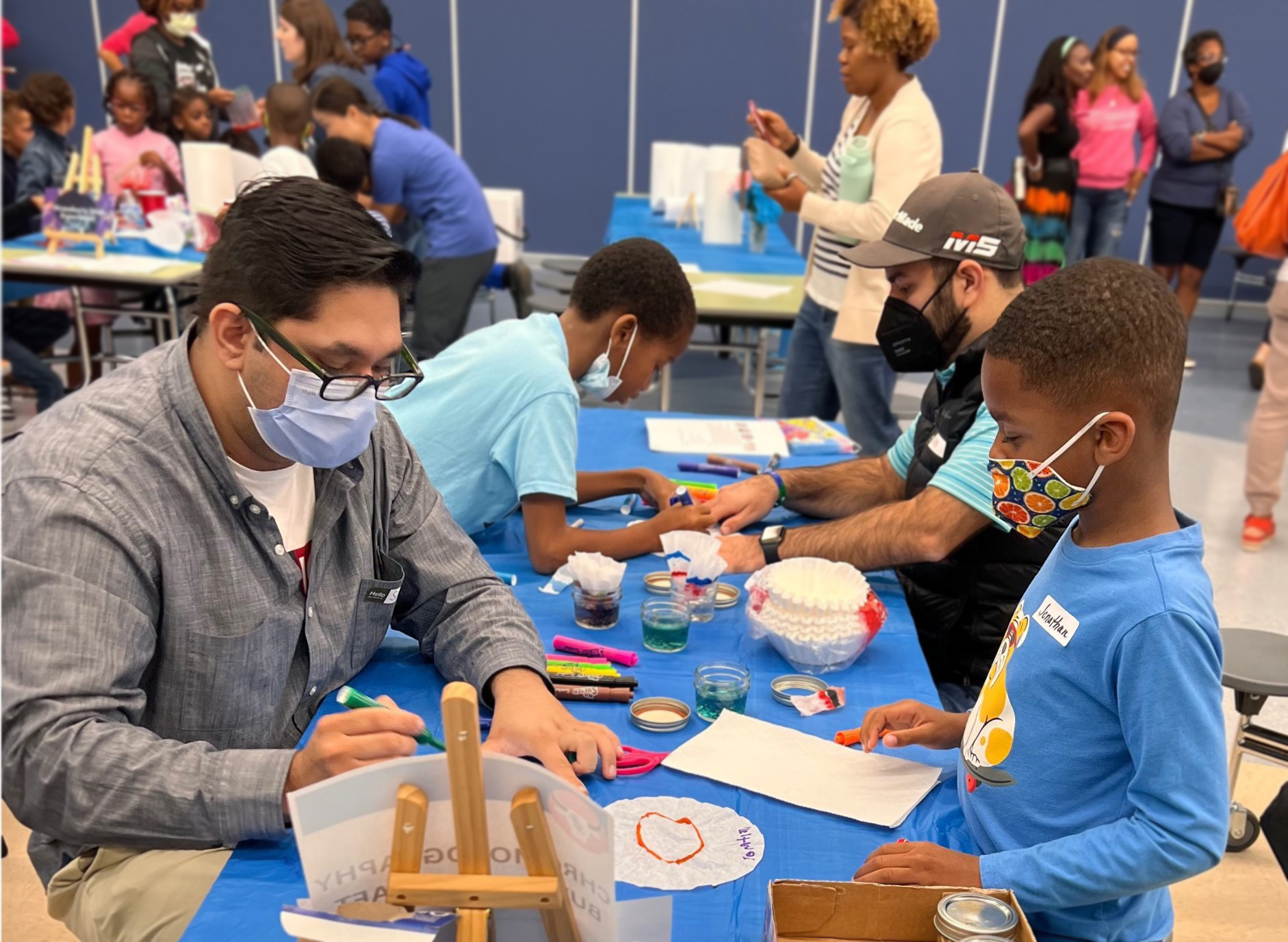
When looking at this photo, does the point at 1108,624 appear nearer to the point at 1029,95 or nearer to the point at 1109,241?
the point at 1029,95

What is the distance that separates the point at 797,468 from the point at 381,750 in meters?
1.46

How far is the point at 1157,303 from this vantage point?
121 centimetres

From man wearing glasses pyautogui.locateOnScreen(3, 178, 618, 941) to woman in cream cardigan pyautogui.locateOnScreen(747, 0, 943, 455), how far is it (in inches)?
77.5

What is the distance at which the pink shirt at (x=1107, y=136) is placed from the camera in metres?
6.73

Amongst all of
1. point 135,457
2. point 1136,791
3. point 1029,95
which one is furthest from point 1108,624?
point 1029,95

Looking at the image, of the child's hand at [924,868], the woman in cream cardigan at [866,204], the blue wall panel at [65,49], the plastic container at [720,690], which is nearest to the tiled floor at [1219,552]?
the plastic container at [720,690]

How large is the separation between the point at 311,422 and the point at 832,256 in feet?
7.83

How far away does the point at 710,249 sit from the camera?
5445 mm

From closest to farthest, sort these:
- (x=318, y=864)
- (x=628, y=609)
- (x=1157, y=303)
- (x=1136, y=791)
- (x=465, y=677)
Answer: (x=318, y=864) < (x=1136, y=791) < (x=1157, y=303) < (x=465, y=677) < (x=628, y=609)

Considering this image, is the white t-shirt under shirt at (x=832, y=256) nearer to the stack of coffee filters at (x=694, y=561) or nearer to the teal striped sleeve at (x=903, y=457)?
the teal striped sleeve at (x=903, y=457)

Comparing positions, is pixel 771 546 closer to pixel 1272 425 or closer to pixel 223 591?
pixel 223 591

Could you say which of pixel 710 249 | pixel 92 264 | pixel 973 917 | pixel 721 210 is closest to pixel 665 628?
pixel 973 917

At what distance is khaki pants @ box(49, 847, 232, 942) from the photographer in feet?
4.00

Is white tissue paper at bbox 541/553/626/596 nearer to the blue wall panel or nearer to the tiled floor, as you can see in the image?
the tiled floor
